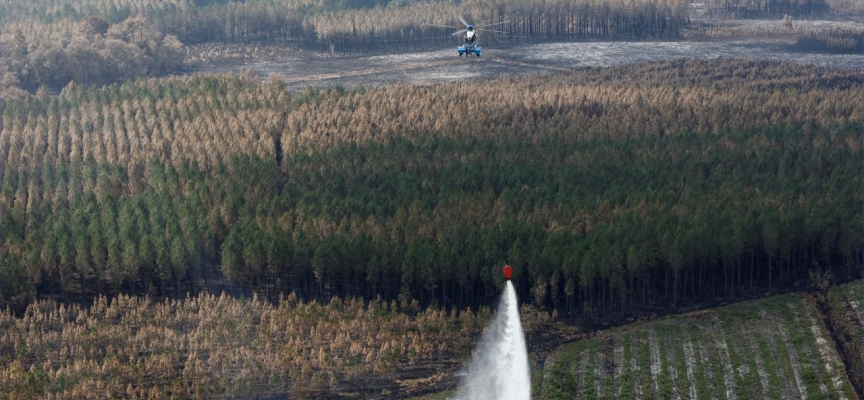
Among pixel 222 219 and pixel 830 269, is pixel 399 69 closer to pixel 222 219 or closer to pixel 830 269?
pixel 222 219

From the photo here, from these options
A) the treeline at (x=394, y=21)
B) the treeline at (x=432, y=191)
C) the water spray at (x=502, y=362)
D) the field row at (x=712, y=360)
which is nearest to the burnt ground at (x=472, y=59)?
the treeline at (x=394, y=21)

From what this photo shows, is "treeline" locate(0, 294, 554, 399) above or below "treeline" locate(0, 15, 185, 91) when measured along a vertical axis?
below

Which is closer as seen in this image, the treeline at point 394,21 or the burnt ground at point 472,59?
the burnt ground at point 472,59

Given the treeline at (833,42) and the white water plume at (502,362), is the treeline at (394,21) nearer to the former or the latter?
the treeline at (833,42)

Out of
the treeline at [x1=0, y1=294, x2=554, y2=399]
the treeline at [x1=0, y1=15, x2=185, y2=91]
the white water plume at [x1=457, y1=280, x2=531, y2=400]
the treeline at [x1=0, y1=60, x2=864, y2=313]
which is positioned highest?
the treeline at [x1=0, y1=15, x2=185, y2=91]

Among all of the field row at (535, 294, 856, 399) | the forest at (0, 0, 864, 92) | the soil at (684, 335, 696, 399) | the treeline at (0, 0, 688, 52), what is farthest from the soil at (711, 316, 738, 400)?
the treeline at (0, 0, 688, 52)

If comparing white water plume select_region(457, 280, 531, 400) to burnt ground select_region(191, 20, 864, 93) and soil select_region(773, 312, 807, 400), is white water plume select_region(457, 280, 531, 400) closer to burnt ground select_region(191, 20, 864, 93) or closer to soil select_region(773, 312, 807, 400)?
soil select_region(773, 312, 807, 400)

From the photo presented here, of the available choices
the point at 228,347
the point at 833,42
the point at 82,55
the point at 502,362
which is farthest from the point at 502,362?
the point at 833,42
